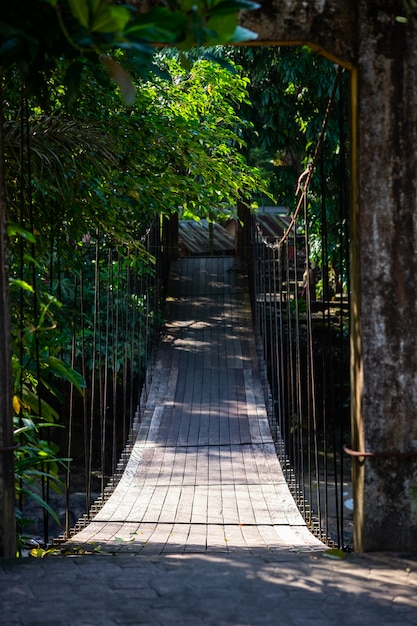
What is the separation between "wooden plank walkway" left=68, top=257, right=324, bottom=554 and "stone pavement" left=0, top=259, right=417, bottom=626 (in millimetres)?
12

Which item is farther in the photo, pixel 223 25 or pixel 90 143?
pixel 90 143

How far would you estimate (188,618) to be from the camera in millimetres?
1803

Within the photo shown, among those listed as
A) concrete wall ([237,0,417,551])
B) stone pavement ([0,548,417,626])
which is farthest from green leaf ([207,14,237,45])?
stone pavement ([0,548,417,626])

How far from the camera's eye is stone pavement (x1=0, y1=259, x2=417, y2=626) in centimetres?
186

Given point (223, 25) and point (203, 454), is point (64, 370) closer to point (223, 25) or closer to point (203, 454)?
point (223, 25)

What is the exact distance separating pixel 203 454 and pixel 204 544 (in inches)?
110

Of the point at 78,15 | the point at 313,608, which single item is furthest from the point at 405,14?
the point at 313,608

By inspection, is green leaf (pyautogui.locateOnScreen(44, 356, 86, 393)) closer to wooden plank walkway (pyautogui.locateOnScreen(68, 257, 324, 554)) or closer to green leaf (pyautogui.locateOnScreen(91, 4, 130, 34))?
wooden plank walkway (pyautogui.locateOnScreen(68, 257, 324, 554))

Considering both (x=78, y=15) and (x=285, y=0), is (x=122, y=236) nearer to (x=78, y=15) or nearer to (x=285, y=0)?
(x=285, y=0)

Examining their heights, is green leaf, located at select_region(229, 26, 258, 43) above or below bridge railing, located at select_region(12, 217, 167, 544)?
above

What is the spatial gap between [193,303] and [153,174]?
5.91 m

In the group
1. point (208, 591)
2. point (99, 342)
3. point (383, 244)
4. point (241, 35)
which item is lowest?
point (208, 591)

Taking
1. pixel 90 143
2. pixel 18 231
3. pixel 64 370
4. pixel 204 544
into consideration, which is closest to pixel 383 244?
pixel 18 231

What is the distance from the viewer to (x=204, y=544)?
3521 millimetres
